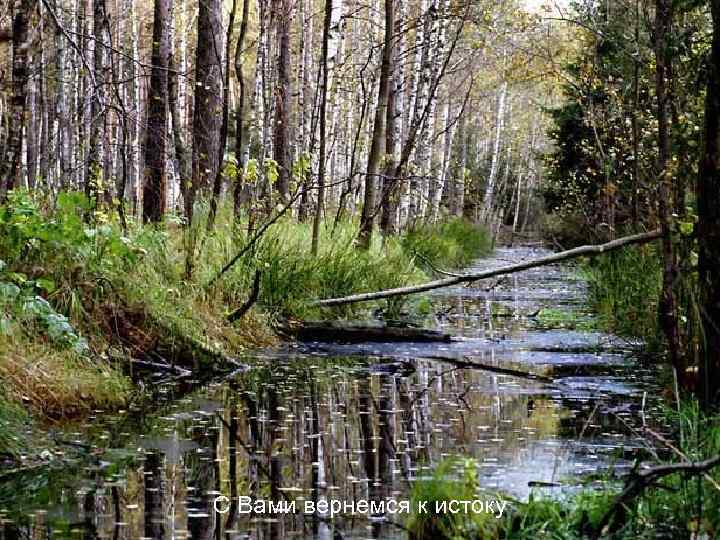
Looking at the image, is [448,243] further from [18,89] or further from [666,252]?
[666,252]

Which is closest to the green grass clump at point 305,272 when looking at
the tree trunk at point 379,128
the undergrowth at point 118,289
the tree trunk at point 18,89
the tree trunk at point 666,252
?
the undergrowth at point 118,289

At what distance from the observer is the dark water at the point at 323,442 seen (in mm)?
4281

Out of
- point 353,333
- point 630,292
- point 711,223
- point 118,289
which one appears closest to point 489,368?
point 353,333

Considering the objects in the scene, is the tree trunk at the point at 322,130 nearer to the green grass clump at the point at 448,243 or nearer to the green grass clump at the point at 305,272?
the green grass clump at the point at 305,272

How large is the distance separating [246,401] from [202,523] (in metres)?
2.74

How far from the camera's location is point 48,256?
23.5ft

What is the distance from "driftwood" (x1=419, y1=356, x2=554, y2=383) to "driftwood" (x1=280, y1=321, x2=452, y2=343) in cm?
95

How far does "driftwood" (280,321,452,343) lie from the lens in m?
10.2

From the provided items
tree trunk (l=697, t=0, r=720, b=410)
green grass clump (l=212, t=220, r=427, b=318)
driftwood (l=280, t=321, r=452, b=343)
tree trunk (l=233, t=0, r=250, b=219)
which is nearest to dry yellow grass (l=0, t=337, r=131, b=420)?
green grass clump (l=212, t=220, r=427, b=318)

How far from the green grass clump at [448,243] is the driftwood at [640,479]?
9411 millimetres

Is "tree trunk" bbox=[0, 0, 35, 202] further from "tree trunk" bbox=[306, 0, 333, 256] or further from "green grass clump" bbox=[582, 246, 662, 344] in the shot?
"green grass clump" bbox=[582, 246, 662, 344]

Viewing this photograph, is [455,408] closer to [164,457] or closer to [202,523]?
[164,457]

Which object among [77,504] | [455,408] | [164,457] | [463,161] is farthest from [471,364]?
[463,161]

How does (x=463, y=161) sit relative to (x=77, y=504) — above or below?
above
